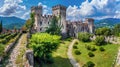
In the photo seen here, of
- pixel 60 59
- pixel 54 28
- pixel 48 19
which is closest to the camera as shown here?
pixel 60 59

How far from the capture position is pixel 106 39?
292 feet

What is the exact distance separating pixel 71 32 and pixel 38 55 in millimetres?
67668

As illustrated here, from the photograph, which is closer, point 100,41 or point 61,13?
point 100,41

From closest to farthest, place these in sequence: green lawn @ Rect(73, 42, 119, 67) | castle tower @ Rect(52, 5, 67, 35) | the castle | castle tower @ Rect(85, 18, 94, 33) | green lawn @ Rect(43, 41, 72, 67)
A: green lawn @ Rect(43, 41, 72, 67)
green lawn @ Rect(73, 42, 119, 67)
the castle
castle tower @ Rect(52, 5, 67, 35)
castle tower @ Rect(85, 18, 94, 33)

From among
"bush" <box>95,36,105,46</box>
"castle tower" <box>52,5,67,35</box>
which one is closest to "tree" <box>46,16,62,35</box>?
"castle tower" <box>52,5,67,35</box>

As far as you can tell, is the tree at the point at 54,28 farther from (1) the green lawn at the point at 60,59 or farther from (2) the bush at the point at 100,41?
(1) the green lawn at the point at 60,59

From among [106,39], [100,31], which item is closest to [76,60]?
[106,39]

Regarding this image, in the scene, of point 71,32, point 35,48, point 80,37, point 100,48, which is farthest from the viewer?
point 71,32

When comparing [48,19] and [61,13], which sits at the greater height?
[61,13]

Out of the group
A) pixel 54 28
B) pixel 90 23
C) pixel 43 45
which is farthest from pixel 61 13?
pixel 43 45

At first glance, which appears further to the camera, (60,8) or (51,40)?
(60,8)

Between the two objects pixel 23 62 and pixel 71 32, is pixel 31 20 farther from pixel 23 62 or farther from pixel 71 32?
pixel 23 62

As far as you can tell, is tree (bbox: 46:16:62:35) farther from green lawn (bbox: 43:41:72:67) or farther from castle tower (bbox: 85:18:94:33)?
castle tower (bbox: 85:18:94:33)

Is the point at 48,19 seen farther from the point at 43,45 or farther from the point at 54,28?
the point at 43,45
